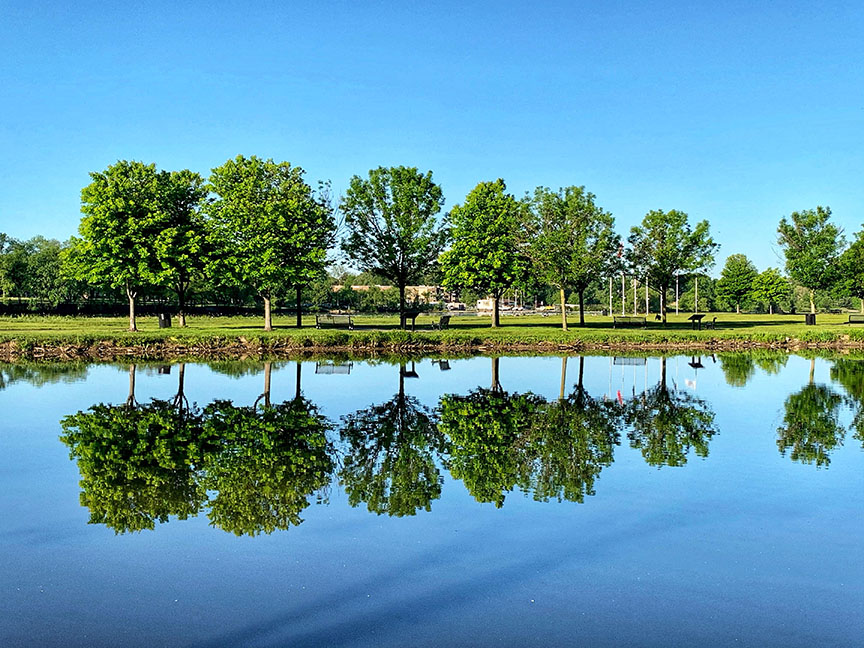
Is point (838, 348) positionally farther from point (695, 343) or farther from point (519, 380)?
point (519, 380)

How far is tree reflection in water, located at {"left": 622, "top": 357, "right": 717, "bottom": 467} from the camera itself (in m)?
15.5

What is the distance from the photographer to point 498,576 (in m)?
8.77

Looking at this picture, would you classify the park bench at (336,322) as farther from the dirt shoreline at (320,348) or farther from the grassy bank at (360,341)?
the dirt shoreline at (320,348)

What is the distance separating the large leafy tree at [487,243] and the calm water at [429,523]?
30.7 meters

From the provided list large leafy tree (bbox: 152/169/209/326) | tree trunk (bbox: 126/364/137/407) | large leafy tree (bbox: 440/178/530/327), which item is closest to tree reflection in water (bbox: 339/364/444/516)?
tree trunk (bbox: 126/364/137/407)

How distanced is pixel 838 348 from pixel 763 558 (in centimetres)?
3988

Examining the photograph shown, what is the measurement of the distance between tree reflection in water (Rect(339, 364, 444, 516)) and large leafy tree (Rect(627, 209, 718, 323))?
47.0 meters

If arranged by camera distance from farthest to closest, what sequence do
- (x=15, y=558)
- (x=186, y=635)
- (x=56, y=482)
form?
(x=56, y=482) → (x=15, y=558) → (x=186, y=635)

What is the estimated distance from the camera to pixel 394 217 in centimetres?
5306

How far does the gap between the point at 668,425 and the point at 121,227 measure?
37.3 metres

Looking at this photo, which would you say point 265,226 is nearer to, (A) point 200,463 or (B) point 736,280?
(A) point 200,463

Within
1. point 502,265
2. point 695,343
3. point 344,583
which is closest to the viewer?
point 344,583

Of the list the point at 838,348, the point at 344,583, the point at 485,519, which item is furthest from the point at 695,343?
the point at 344,583

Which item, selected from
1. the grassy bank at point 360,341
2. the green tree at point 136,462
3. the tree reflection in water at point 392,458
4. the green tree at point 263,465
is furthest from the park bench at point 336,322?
the green tree at point 263,465
